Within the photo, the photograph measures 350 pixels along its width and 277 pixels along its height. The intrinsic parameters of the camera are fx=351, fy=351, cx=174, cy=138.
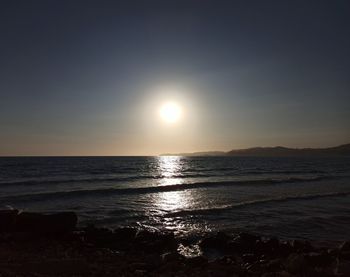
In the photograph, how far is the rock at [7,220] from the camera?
45.3 feet

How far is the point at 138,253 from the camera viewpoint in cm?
1185

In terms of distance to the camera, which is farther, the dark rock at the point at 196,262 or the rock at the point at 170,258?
the rock at the point at 170,258

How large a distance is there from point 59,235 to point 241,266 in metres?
7.21

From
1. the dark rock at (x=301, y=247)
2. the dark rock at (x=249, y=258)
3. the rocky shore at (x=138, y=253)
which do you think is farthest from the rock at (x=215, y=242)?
the dark rock at (x=301, y=247)

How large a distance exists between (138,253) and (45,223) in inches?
176

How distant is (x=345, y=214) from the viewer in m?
20.3

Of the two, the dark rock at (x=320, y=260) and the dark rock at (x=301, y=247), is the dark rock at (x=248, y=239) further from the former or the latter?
the dark rock at (x=320, y=260)

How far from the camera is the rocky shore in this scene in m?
9.23

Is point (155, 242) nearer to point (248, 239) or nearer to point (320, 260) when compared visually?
point (248, 239)

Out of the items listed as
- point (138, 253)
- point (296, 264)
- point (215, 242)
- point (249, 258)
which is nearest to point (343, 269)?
point (296, 264)

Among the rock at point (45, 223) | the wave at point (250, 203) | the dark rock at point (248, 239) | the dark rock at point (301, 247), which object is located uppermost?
the rock at point (45, 223)

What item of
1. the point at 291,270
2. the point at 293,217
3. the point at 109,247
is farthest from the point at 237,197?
the point at 291,270

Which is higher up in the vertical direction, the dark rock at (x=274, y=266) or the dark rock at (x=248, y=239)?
the dark rock at (x=248, y=239)

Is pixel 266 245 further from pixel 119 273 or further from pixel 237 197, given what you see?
pixel 237 197
